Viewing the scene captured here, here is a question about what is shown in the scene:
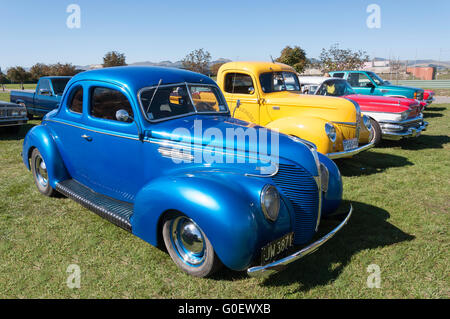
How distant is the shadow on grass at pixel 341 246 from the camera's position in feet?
9.80

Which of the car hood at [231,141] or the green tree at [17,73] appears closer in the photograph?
the car hood at [231,141]

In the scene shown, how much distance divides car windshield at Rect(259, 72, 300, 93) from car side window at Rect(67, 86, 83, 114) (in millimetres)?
3713

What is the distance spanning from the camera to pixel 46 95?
1087 cm

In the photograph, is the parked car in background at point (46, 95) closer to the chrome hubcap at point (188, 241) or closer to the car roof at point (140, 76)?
the car roof at point (140, 76)

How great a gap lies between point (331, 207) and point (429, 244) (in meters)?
1.15

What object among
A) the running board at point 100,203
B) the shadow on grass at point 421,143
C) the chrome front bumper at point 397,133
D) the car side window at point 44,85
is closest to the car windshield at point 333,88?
the chrome front bumper at point 397,133

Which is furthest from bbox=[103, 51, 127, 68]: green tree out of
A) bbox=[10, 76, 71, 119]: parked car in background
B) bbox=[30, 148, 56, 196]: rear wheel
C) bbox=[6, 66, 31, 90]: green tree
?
bbox=[30, 148, 56, 196]: rear wheel

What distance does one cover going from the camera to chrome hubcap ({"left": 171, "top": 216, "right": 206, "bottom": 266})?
2.89 meters

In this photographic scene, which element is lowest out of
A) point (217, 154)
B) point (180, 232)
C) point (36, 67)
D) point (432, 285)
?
point (432, 285)

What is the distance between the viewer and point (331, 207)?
3.64m

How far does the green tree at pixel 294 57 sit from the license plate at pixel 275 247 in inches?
886

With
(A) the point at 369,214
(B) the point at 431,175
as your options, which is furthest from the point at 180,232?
(B) the point at 431,175

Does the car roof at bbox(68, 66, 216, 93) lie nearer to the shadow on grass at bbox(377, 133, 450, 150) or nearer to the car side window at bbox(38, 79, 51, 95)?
the shadow on grass at bbox(377, 133, 450, 150)
